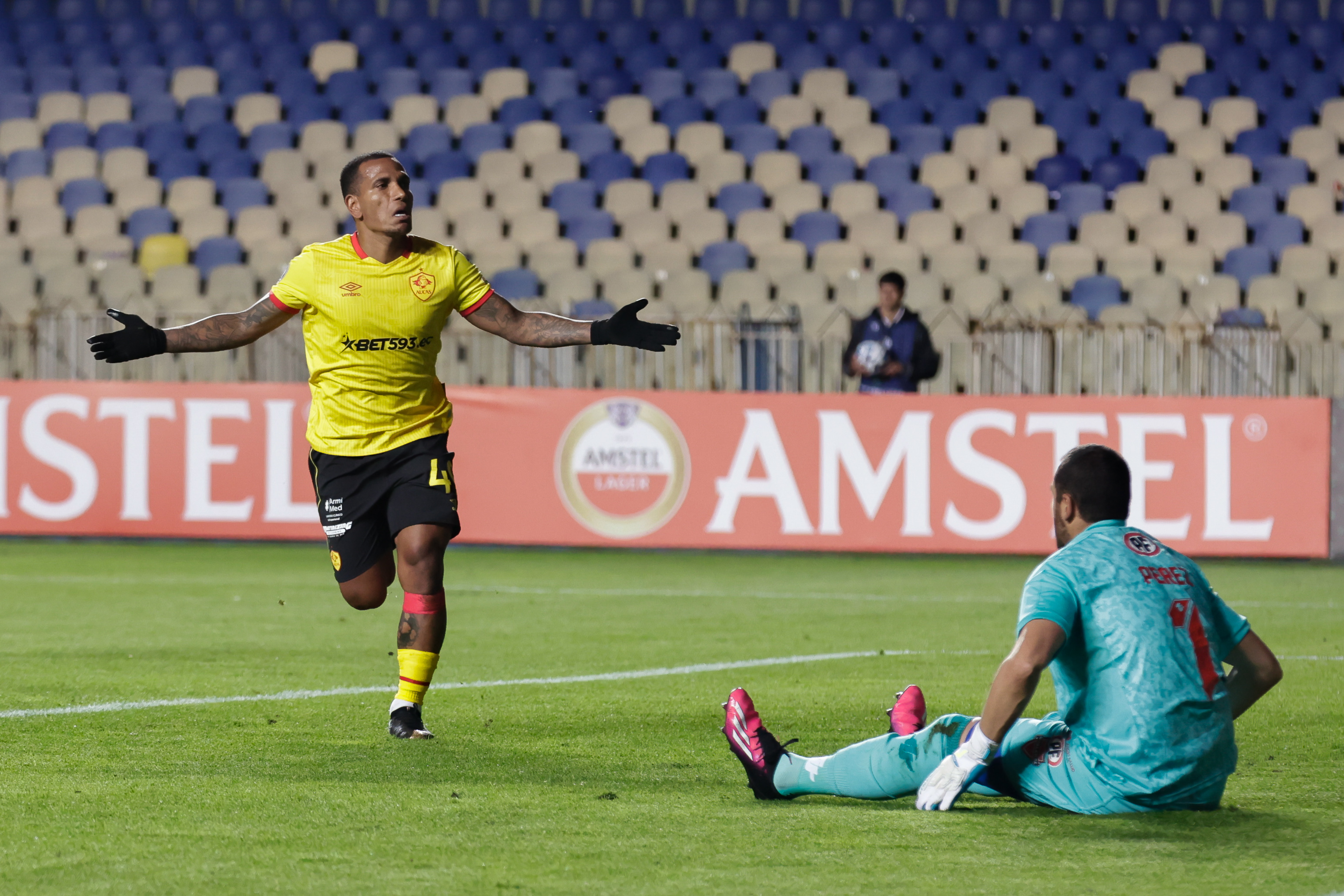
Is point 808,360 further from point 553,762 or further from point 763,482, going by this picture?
point 553,762

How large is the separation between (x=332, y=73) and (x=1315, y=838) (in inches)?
754

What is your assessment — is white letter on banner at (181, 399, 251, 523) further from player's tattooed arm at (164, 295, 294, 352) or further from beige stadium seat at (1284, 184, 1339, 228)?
beige stadium seat at (1284, 184, 1339, 228)

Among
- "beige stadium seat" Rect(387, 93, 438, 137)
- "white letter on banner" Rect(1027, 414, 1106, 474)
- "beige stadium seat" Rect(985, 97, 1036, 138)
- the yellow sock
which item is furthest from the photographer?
"beige stadium seat" Rect(387, 93, 438, 137)

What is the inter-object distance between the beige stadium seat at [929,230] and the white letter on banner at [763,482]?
5028 millimetres

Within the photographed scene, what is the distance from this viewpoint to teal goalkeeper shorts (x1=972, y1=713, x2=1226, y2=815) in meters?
4.30

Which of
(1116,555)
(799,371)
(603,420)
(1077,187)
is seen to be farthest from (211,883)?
(1077,187)

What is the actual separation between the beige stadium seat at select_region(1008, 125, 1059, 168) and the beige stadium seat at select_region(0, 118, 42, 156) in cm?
1094

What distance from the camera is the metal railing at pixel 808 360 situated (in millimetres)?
15125

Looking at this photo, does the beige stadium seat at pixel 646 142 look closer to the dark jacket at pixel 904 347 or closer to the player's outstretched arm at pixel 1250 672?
the dark jacket at pixel 904 347

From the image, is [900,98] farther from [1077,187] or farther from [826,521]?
[826,521]

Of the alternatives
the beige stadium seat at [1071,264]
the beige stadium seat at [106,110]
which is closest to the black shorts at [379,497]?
the beige stadium seat at [1071,264]

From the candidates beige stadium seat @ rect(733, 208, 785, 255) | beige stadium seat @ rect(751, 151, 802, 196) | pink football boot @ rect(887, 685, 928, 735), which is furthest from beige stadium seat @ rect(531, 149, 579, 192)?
pink football boot @ rect(887, 685, 928, 735)

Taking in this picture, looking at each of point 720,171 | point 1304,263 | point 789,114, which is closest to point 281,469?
point 720,171

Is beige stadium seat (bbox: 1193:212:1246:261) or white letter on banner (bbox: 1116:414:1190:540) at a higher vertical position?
beige stadium seat (bbox: 1193:212:1246:261)
